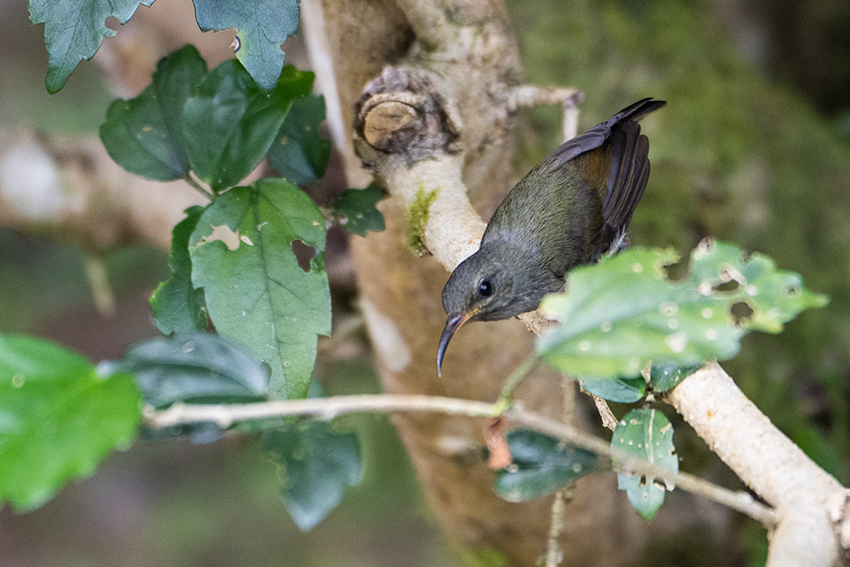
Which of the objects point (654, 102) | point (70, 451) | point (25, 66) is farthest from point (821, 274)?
point (25, 66)

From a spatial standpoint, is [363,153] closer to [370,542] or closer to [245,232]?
[245,232]

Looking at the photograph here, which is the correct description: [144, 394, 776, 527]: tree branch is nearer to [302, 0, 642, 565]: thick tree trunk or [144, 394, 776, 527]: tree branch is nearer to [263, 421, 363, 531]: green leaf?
[263, 421, 363, 531]: green leaf

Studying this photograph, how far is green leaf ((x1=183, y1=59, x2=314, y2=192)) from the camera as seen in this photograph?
3.67ft

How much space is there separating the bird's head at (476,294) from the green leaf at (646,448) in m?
0.45

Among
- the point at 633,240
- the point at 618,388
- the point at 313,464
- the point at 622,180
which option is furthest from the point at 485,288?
the point at 633,240

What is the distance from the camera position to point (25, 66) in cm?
396

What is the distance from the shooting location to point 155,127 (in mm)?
1220

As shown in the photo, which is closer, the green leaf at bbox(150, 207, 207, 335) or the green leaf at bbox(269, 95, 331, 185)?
the green leaf at bbox(150, 207, 207, 335)

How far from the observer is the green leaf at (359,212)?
1.31 metres

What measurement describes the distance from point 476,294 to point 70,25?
0.87m

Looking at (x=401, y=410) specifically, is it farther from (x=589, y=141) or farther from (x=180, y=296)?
(x=589, y=141)

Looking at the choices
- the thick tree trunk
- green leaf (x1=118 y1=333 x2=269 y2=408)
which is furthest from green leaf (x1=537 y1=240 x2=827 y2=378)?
the thick tree trunk

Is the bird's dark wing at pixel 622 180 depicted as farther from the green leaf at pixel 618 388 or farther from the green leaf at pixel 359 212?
the green leaf at pixel 618 388

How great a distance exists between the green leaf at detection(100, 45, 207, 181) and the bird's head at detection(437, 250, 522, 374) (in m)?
0.59
